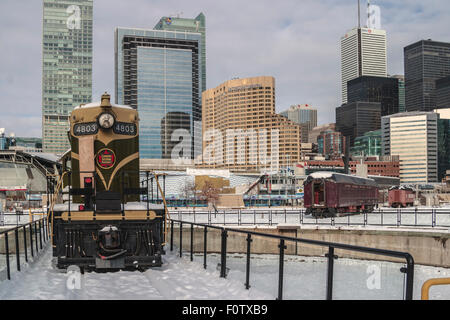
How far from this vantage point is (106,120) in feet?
44.4

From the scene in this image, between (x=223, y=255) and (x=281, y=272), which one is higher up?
(x=281, y=272)

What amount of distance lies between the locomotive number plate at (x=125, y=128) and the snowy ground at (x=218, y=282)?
4.29 meters

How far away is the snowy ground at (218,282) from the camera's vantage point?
6.34m

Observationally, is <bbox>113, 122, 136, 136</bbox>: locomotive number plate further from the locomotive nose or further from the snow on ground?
the snow on ground

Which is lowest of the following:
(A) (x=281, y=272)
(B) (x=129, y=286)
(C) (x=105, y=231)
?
(B) (x=129, y=286)

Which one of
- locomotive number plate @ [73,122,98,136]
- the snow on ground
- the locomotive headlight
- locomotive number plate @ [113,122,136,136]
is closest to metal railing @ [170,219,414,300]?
the snow on ground

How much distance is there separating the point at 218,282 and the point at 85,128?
6.66 metres

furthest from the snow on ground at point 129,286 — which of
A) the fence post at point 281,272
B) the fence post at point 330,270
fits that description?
the fence post at point 330,270

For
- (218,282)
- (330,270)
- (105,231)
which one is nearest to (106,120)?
(105,231)

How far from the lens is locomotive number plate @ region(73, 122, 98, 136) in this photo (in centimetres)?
1367

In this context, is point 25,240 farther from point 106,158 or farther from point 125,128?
point 125,128

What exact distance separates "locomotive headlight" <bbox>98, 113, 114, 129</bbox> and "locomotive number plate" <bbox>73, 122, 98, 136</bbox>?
0.27m

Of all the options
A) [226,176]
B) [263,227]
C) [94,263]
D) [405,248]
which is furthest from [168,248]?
[226,176]
